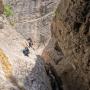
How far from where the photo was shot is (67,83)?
57.7 ft

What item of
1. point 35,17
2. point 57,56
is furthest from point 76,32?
point 35,17

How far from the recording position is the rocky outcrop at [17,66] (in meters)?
13.0

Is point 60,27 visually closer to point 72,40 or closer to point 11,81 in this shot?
point 72,40

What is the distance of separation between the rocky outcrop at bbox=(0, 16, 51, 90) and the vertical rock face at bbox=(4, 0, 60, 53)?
14307 millimetres

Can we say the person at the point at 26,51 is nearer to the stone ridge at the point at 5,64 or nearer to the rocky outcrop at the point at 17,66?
the rocky outcrop at the point at 17,66

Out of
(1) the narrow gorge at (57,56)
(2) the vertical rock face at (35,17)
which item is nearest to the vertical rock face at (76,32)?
(1) the narrow gorge at (57,56)

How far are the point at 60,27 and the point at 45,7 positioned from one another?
2069 centimetres

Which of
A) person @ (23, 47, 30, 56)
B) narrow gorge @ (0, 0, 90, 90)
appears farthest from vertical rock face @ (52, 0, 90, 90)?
person @ (23, 47, 30, 56)

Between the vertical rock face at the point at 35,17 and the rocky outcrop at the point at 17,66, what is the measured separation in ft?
46.9

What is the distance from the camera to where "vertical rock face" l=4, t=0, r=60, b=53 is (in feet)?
108

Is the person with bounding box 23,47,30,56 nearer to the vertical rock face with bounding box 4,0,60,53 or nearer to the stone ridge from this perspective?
the stone ridge

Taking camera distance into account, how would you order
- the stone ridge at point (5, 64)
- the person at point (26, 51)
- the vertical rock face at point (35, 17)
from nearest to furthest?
1. the stone ridge at point (5, 64)
2. the person at point (26, 51)
3. the vertical rock face at point (35, 17)

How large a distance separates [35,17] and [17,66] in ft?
63.9

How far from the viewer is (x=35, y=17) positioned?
3356cm
